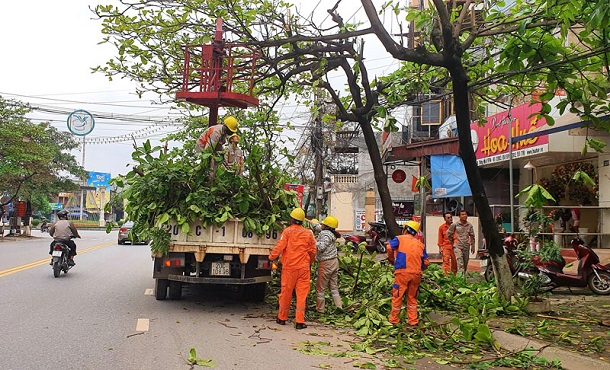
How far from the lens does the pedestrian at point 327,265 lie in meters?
9.15

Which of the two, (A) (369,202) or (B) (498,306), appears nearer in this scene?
(B) (498,306)

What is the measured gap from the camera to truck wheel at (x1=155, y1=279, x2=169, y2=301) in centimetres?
1003

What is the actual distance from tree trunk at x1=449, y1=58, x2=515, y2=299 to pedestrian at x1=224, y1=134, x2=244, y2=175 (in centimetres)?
354

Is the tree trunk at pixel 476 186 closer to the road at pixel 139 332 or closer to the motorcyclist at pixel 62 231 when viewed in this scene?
the road at pixel 139 332

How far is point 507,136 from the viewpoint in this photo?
17.5 metres

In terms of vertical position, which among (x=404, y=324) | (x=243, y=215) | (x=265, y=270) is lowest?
(x=404, y=324)

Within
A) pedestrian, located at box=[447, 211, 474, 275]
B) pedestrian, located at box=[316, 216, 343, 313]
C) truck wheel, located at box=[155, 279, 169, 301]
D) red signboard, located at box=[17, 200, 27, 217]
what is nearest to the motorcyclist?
truck wheel, located at box=[155, 279, 169, 301]

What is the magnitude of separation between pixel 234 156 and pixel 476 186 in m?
3.97

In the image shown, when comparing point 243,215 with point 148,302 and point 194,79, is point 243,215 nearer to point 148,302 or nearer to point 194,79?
point 148,302

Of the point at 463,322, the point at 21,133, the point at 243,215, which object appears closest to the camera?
the point at 463,322

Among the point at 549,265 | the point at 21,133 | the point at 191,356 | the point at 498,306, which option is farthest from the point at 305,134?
the point at 191,356

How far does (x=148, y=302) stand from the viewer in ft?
32.8

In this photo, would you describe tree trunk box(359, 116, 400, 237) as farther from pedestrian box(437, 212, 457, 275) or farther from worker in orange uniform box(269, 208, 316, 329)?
worker in orange uniform box(269, 208, 316, 329)

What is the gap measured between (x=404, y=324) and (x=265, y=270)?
237 cm
